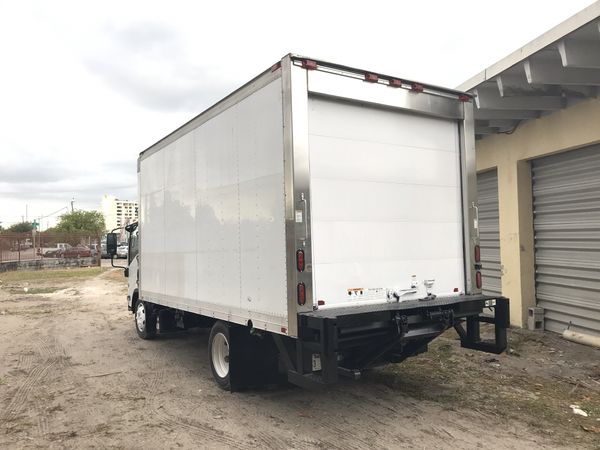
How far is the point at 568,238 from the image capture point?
8320 mm

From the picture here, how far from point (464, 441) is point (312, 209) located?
251 centimetres

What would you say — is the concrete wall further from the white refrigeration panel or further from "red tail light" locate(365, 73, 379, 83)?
"red tail light" locate(365, 73, 379, 83)

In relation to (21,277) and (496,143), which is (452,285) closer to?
(496,143)

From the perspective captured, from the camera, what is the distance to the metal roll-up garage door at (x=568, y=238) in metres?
7.79

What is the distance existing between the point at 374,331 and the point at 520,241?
5.52 m


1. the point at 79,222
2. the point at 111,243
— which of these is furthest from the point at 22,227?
the point at 111,243

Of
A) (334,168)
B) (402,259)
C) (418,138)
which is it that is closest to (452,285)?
(402,259)

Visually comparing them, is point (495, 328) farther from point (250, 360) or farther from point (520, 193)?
point (520, 193)

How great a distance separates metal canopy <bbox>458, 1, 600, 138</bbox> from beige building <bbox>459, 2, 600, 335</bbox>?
15 mm

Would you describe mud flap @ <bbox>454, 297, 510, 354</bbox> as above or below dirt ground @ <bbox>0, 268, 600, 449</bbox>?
above

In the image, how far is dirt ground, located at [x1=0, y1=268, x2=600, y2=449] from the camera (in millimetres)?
4559

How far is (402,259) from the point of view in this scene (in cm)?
530

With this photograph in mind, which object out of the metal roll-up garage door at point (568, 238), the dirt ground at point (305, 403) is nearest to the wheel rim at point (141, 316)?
the dirt ground at point (305, 403)

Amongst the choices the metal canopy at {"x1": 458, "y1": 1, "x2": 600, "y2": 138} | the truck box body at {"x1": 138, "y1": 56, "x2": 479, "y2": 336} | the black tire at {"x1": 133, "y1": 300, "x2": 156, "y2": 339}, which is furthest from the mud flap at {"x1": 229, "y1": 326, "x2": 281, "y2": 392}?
the metal canopy at {"x1": 458, "y1": 1, "x2": 600, "y2": 138}
